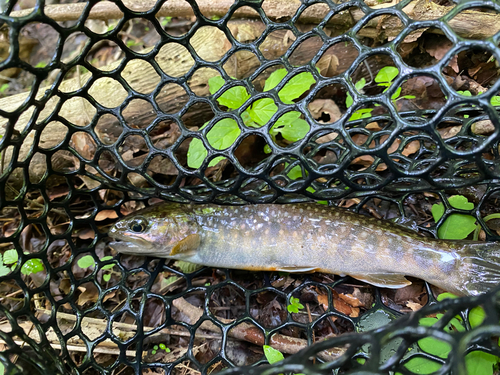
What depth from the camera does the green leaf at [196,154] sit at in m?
2.05

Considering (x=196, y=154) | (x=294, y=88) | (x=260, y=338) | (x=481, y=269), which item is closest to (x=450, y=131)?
(x=481, y=269)

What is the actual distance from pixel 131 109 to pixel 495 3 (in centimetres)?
217

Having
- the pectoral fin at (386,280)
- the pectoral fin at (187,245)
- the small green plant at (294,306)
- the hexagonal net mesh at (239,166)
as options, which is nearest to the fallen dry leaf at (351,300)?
the hexagonal net mesh at (239,166)

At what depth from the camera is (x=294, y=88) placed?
2020 millimetres

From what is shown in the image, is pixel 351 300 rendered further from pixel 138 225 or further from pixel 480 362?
pixel 138 225

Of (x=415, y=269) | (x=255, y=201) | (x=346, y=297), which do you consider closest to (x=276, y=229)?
(x=255, y=201)

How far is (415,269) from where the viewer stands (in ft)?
6.58

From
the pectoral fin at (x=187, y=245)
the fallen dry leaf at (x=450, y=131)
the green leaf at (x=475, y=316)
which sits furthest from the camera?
the fallen dry leaf at (x=450, y=131)

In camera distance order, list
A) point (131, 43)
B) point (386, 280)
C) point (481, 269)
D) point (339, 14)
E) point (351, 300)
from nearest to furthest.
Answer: point (481, 269) < point (386, 280) < point (351, 300) < point (339, 14) < point (131, 43)

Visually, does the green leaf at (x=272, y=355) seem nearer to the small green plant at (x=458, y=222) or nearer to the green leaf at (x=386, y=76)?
the small green plant at (x=458, y=222)

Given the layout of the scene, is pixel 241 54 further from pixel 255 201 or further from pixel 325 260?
pixel 325 260

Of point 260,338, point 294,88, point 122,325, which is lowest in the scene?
point 122,325

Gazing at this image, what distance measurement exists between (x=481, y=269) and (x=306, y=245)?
0.97m

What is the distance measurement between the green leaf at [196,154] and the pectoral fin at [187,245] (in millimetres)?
508
